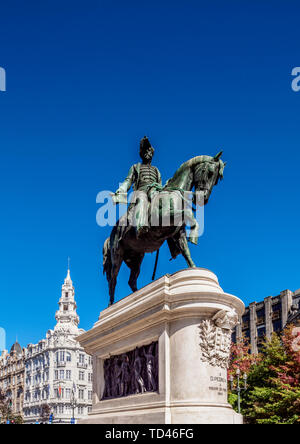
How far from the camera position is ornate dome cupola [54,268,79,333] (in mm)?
108000

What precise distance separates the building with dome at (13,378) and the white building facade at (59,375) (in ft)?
12.7

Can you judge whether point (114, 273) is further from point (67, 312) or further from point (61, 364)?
point (67, 312)

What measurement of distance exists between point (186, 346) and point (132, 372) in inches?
94.3

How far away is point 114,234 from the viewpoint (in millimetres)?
15672

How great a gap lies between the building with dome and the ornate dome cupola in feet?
52.7

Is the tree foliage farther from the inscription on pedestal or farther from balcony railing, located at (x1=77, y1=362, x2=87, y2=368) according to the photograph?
balcony railing, located at (x1=77, y1=362, x2=87, y2=368)

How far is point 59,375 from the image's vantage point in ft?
331

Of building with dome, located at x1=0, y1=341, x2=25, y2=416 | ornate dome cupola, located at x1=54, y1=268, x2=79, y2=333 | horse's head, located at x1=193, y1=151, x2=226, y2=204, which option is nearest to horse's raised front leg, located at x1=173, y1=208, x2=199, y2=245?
horse's head, located at x1=193, y1=151, x2=226, y2=204

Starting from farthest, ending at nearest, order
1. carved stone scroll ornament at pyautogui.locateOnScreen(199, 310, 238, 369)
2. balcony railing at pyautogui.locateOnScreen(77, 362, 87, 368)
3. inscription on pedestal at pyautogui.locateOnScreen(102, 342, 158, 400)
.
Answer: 1. balcony railing at pyautogui.locateOnScreen(77, 362, 87, 368)
2. inscription on pedestal at pyautogui.locateOnScreen(102, 342, 158, 400)
3. carved stone scroll ornament at pyautogui.locateOnScreen(199, 310, 238, 369)

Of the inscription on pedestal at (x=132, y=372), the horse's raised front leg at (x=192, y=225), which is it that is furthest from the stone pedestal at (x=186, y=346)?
the horse's raised front leg at (x=192, y=225)

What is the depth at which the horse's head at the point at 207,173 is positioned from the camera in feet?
43.7

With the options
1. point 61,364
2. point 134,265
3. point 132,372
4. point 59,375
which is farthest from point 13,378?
point 132,372

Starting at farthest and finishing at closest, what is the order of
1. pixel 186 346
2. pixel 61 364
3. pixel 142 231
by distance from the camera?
pixel 61 364, pixel 142 231, pixel 186 346
